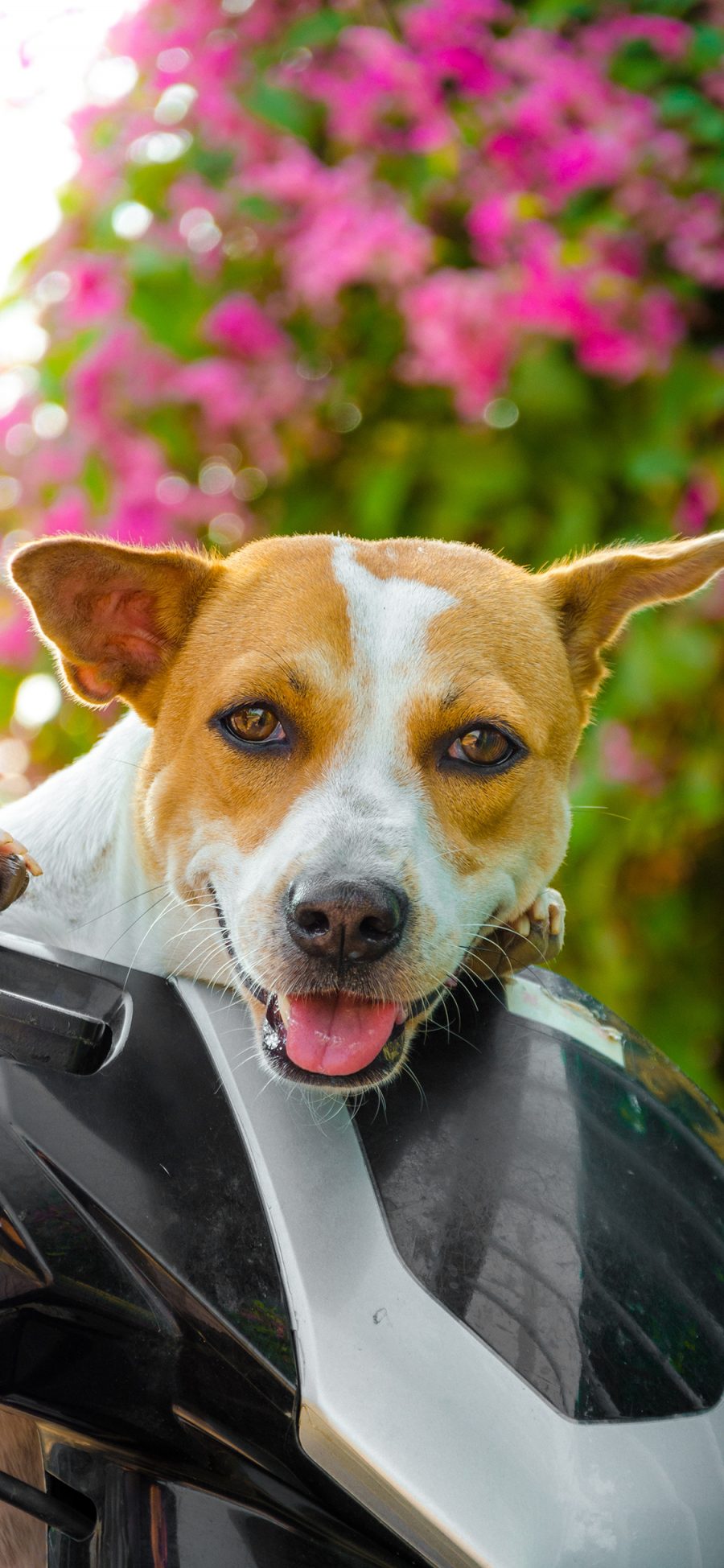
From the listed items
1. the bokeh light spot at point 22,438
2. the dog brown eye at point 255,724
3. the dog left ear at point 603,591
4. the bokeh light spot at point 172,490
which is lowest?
the bokeh light spot at point 172,490

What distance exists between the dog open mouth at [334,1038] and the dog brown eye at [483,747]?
1.19 feet

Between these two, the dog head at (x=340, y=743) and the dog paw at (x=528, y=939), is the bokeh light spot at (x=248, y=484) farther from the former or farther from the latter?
the dog paw at (x=528, y=939)

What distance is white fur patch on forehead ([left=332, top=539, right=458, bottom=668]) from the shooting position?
1791 mm

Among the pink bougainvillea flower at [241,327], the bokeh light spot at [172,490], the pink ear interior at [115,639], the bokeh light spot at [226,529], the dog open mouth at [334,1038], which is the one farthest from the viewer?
the bokeh light spot at [226,529]

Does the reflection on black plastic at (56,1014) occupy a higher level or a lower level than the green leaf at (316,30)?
lower

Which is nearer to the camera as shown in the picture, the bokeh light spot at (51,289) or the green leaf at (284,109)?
the green leaf at (284,109)

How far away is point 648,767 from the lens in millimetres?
3342

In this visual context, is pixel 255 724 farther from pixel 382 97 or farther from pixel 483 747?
pixel 382 97

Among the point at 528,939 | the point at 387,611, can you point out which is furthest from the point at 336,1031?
the point at 387,611

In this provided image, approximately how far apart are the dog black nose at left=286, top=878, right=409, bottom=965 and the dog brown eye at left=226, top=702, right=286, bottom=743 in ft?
0.88

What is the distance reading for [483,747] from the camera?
5.93 feet

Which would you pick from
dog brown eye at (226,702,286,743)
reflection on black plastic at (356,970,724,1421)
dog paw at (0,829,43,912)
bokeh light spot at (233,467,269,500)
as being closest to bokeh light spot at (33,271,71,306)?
bokeh light spot at (233,467,269,500)

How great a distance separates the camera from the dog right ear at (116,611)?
183cm

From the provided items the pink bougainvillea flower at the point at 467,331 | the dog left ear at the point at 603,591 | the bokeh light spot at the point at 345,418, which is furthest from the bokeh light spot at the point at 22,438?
the dog left ear at the point at 603,591
